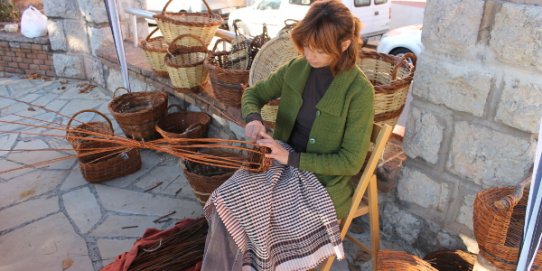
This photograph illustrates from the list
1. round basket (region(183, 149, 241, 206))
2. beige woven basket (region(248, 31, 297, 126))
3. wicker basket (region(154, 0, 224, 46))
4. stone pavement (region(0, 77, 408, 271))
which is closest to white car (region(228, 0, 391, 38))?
wicker basket (region(154, 0, 224, 46))

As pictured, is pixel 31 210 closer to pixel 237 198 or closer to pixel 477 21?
pixel 237 198

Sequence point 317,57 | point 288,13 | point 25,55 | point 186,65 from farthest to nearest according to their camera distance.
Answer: point 288,13 → point 25,55 → point 186,65 → point 317,57

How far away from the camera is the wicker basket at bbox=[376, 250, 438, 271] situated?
1.88m

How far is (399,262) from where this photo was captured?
1910 millimetres

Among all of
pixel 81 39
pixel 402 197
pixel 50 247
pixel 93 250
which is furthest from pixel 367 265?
pixel 81 39

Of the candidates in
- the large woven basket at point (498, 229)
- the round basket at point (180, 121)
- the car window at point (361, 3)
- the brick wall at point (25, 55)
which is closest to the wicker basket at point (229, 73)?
the round basket at point (180, 121)

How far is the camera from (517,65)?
5.96 ft

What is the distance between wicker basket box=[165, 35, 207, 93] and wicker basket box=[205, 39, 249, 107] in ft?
0.98

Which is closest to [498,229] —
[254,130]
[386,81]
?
[254,130]

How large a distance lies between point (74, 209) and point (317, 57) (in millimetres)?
2290

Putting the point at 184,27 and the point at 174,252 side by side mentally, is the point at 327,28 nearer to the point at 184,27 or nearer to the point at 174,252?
the point at 174,252

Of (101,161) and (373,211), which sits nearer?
(373,211)

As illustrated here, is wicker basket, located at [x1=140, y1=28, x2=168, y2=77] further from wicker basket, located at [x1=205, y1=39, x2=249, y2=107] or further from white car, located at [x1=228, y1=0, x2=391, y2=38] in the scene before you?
white car, located at [x1=228, y1=0, x2=391, y2=38]

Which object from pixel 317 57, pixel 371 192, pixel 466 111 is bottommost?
pixel 371 192
